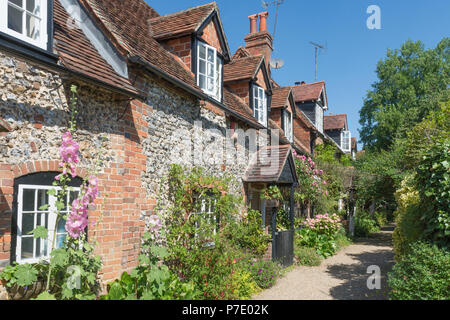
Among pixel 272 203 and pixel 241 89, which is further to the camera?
pixel 241 89

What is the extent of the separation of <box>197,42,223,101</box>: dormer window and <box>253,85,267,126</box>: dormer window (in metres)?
2.99

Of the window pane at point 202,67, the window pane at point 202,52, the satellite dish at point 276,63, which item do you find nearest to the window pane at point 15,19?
the window pane at point 202,52

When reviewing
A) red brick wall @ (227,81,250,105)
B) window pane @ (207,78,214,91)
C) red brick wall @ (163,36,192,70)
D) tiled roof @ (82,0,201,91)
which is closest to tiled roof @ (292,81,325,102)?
red brick wall @ (227,81,250,105)

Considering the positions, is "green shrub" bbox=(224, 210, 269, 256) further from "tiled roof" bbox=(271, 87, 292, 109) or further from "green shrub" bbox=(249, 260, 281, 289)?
"tiled roof" bbox=(271, 87, 292, 109)

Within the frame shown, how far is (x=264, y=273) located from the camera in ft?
27.9

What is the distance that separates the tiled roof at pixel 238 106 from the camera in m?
10.3

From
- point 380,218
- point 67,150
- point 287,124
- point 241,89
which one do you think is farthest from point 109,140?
point 380,218

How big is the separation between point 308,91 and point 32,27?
66.1 ft

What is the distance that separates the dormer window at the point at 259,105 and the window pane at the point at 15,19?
335 inches

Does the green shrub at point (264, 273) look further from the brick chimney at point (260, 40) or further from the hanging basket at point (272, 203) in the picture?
the brick chimney at point (260, 40)

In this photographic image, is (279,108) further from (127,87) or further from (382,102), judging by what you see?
(382,102)

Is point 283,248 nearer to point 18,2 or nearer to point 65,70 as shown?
point 65,70
